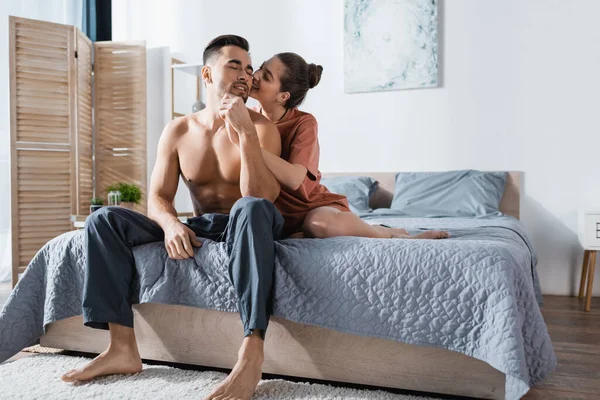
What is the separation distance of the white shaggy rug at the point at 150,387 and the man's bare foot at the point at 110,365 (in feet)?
0.06

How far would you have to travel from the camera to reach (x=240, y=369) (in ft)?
4.69

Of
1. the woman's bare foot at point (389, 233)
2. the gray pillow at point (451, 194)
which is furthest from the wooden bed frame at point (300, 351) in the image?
the gray pillow at point (451, 194)

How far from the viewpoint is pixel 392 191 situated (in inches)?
144

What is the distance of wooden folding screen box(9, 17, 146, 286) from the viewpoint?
3.61 metres

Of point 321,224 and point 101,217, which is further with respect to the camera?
point 321,224

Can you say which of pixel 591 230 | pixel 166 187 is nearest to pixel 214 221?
pixel 166 187

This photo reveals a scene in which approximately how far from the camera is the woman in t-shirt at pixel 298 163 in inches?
69.9

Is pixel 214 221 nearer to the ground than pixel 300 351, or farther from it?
farther from it

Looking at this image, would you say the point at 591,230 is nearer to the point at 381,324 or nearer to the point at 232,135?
the point at 381,324

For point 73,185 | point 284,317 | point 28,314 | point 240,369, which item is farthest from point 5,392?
point 73,185

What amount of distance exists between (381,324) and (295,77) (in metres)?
0.94

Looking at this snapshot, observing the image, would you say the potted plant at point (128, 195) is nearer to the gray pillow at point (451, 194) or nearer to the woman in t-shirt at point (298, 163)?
the gray pillow at point (451, 194)

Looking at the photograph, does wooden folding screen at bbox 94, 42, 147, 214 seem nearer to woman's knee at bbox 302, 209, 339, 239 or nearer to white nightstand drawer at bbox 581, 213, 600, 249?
woman's knee at bbox 302, 209, 339, 239

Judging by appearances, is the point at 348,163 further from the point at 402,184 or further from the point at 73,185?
the point at 73,185
